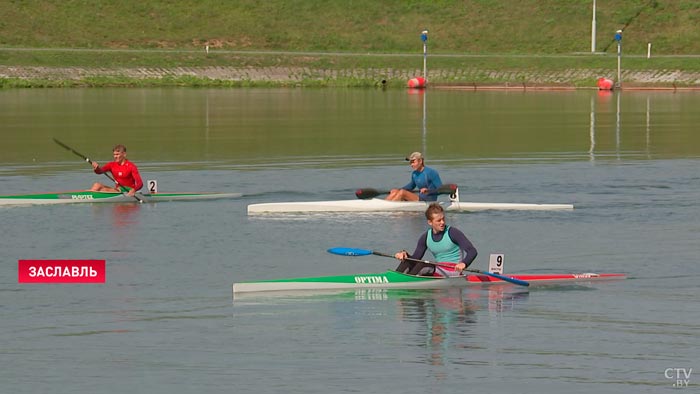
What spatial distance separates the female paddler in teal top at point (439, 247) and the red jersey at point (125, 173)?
1361 cm

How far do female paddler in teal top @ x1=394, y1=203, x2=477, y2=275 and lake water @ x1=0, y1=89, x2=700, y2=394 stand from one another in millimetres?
675

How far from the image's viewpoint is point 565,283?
25.4m

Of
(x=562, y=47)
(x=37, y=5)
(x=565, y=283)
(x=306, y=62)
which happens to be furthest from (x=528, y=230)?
(x=37, y=5)

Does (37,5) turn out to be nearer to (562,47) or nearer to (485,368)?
(562,47)

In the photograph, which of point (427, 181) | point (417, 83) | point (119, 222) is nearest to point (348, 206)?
point (427, 181)

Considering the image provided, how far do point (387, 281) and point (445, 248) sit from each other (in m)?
1.36

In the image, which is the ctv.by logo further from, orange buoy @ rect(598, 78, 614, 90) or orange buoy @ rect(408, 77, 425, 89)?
orange buoy @ rect(408, 77, 425, 89)

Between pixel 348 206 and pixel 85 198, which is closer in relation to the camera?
pixel 348 206

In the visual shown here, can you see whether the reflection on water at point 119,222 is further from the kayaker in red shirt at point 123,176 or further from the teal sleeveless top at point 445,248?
the teal sleeveless top at point 445,248

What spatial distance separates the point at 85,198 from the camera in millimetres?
36656

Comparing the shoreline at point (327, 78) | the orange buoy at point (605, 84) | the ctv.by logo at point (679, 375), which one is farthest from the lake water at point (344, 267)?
the shoreline at point (327, 78)

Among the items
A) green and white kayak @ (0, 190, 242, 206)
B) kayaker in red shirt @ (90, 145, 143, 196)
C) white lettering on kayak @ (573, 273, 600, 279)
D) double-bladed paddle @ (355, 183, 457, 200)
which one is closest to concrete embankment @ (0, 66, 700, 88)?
green and white kayak @ (0, 190, 242, 206)

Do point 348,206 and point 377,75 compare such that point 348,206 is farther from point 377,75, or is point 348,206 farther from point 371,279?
point 377,75
